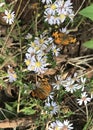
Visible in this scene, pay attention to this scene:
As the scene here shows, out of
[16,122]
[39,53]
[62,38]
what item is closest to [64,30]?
[62,38]

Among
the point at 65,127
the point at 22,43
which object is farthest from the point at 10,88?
the point at 65,127

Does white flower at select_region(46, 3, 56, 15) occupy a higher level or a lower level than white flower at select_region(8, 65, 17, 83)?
higher

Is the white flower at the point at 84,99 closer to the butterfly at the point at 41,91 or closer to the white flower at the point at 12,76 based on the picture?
the butterfly at the point at 41,91

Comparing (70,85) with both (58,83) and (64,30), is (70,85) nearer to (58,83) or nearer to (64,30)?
(58,83)

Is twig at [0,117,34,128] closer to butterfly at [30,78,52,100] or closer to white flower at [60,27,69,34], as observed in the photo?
butterfly at [30,78,52,100]

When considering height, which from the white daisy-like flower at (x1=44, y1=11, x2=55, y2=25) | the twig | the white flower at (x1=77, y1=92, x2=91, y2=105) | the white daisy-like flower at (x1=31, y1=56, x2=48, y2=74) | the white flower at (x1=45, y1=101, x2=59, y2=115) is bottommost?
the twig

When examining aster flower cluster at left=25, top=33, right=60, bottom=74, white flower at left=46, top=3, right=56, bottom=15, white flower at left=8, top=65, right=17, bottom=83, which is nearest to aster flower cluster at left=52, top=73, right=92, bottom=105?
aster flower cluster at left=25, top=33, right=60, bottom=74

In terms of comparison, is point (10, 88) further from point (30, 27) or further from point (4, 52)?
point (30, 27)
